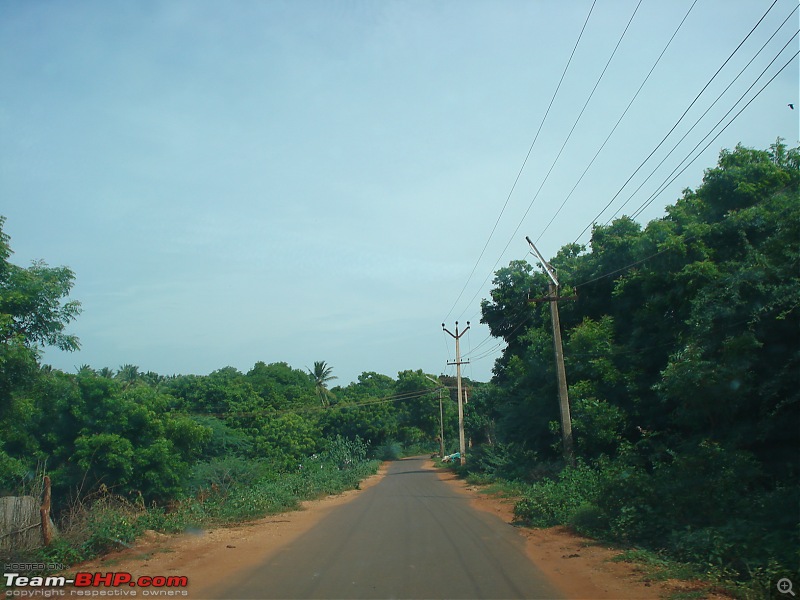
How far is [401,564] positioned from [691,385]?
7.80 m

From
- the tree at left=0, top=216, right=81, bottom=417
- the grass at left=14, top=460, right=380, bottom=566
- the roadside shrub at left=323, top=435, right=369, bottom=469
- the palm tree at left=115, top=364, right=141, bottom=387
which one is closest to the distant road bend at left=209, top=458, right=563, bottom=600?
the grass at left=14, top=460, right=380, bottom=566

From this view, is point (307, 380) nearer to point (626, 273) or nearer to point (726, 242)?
point (626, 273)

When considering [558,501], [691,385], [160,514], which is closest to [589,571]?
[691,385]

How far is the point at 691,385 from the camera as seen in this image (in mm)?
13688

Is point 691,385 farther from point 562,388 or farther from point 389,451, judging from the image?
point 389,451

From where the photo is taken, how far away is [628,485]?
12867 millimetres

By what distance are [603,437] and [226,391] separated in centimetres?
2634

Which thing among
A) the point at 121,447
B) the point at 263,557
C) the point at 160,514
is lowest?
the point at 263,557

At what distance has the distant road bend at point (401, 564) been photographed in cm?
851

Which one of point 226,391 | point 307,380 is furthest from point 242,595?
point 307,380
